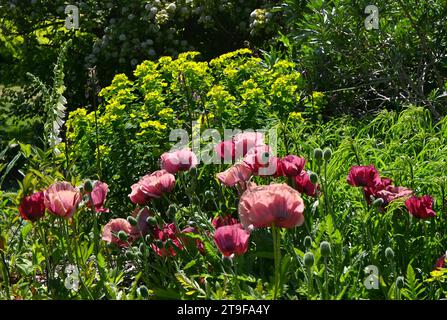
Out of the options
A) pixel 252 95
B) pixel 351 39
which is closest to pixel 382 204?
pixel 252 95

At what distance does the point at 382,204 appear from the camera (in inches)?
111

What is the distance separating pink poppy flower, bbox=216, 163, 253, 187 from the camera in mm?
2867

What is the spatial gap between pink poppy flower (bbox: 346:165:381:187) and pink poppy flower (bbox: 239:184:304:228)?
521 millimetres

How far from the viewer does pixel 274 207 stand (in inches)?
89.8

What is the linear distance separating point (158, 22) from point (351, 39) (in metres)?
2.45

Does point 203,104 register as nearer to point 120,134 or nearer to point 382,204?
point 120,134

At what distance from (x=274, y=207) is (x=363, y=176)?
60 cm

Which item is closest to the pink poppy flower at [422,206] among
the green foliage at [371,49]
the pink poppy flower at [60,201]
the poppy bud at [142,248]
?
the poppy bud at [142,248]

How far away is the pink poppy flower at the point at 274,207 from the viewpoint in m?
2.28

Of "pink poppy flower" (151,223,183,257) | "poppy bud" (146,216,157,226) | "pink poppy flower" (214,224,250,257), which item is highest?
"pink poppy flower" (214,224,250,257)

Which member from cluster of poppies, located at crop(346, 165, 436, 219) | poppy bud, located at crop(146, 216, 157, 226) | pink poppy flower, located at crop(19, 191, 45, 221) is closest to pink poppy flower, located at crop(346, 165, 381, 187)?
A: cluster of poppies, located at crop(346, 165, 436, 219)

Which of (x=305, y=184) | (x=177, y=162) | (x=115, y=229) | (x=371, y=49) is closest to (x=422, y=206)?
(x=305, y=184)

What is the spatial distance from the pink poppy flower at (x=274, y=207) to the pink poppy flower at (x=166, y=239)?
0.73 meters

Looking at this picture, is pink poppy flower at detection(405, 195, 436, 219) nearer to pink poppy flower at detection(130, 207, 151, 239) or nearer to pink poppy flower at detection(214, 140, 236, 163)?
pink poppy flower at detection(214, 140, 236, 163)
